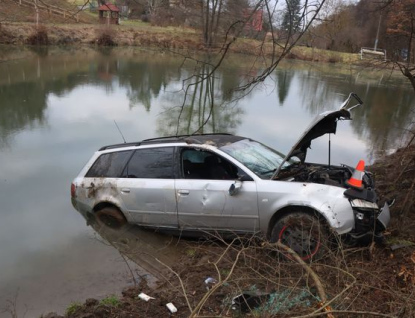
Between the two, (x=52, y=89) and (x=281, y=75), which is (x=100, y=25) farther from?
(x=52, y=89)

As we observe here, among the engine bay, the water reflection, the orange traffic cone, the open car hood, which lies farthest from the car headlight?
the water reflection

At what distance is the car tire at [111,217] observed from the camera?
7059 millimetres

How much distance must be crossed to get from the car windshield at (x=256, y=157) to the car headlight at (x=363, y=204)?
1261 mm

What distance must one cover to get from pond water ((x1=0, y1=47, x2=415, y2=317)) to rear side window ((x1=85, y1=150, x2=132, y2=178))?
1030mm

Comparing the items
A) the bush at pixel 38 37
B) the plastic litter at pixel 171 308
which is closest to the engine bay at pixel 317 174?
the plastic litter at pixel 171 308

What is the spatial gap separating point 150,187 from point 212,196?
3.63ft

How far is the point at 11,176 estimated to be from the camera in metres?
9.65

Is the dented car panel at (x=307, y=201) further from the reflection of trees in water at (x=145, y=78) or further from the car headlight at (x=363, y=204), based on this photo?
the reflection of trees in water at (x=145, y=78)

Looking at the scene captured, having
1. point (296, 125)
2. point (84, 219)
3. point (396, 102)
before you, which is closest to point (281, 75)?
point (396, 102)

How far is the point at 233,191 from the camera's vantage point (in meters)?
5.87

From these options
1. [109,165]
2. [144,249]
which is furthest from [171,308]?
[109,165]

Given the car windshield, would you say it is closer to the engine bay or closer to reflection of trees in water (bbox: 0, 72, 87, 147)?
the engine bay

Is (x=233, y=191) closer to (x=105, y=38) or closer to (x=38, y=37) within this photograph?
(x=38, y=37)

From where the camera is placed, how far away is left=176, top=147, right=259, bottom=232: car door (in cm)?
591
